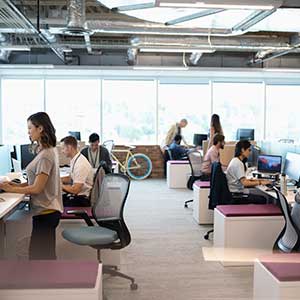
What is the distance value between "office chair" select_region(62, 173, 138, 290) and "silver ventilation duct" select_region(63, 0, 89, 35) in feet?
8.99

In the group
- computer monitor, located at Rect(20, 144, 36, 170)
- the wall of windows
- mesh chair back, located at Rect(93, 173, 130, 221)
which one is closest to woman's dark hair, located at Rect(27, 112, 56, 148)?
mesh chair back, located at Rect(93, 173, 130, 221)

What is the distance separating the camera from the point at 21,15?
209 inches

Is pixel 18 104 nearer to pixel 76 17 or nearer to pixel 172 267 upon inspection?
pixel 76 17

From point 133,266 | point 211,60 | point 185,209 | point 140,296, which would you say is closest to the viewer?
point 140,296

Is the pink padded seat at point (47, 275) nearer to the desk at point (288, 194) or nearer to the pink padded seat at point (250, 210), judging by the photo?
the pink padded seat at point (250, 210)

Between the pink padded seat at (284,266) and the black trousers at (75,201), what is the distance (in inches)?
81.7

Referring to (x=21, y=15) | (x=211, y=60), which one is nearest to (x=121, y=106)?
(x=211, y=60)

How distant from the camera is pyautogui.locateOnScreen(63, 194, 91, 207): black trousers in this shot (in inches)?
182

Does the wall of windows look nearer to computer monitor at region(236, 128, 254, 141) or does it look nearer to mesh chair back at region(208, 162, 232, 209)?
computer monitor at region(236, 128, 254, 141)

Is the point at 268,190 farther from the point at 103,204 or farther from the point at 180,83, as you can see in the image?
the point at 180,83

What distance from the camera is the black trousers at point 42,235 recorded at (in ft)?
11.1

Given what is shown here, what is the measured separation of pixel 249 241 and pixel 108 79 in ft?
25.1

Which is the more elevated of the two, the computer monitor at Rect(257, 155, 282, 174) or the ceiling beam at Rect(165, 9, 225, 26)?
the ceiling beam at Rect(165, 9, 225, 26)

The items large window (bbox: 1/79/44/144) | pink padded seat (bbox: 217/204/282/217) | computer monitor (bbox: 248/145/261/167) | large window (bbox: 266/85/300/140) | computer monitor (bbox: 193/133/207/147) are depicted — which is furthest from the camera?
large window (bbox: 266/85/300/140)
